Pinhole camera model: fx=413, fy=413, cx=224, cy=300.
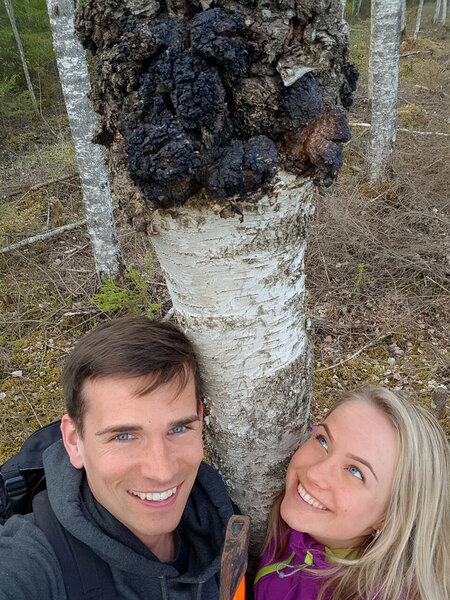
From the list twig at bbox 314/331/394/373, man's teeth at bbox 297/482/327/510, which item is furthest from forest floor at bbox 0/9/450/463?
man's teeth at bbox 297/482/327/510

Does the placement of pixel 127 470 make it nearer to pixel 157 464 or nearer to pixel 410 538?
pixel 157 464

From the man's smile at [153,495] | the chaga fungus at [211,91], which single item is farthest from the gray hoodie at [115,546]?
the chaga fungus at [211,91]

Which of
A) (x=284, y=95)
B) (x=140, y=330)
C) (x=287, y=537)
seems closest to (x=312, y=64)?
(x=284, y=95)

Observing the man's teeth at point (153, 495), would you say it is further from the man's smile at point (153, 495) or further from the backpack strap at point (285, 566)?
the backpack strap at point (285, 566)

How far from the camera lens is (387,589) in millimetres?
1435

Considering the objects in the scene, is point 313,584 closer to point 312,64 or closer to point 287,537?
point 287,537

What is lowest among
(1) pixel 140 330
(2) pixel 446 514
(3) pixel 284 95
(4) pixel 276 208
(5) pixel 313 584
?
(5) pixel 313 584

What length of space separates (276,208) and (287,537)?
1.31 m

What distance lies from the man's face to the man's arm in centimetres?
21

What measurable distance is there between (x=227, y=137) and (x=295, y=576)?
156 cm

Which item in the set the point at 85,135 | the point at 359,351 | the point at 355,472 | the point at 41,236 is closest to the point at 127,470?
the point at 355,472

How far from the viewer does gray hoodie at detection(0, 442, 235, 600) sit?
1.14 metres

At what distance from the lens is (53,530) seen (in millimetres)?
1242

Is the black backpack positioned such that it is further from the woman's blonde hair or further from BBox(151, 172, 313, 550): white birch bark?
the woman's blonde hair
